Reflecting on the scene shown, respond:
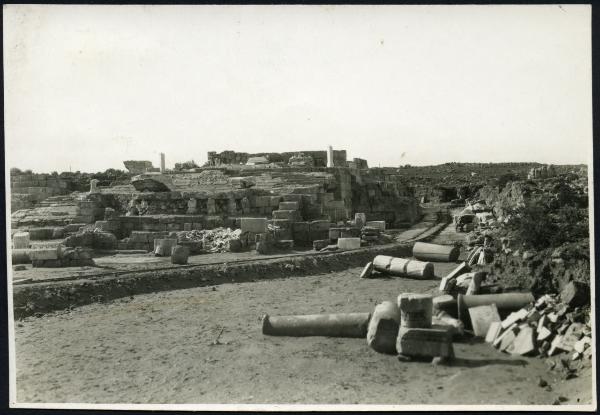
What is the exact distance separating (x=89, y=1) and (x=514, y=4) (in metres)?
6.33

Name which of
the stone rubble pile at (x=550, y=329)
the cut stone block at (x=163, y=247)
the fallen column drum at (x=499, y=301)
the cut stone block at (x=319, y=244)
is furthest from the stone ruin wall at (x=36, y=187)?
the stone rubble pile at (x=550, y=329)

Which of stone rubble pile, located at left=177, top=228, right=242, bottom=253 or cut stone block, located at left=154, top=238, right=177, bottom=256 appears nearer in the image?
cut stone block, located at left=154, top=238, right=177, bottom=256

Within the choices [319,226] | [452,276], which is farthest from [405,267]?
[319,226]

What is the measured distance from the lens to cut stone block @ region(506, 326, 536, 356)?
7.03m

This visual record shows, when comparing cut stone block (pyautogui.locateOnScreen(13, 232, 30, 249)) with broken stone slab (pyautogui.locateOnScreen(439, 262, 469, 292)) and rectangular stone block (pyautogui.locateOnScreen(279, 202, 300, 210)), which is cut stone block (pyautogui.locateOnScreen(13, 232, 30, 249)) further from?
broken stone slab (pyautogui.locateOnScreen(439, 262, 469, 292))

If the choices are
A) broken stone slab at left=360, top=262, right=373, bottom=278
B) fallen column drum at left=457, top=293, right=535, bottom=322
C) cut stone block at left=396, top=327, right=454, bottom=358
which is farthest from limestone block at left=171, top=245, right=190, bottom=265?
cut stone block at left=396, top=327, right=454, bottom=358

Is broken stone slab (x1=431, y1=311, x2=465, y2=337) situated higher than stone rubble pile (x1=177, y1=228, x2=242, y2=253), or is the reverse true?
stone rubble pile (x1=177, y1=228, x2=242, y2=253)

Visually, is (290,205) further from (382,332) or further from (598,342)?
(598,342)

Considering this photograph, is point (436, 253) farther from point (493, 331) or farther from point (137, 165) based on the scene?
point (137, 165)

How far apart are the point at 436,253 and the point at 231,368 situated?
31.5ft

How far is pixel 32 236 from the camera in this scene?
1905 centimetres

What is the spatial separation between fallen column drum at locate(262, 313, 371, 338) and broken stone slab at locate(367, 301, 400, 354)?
444mm

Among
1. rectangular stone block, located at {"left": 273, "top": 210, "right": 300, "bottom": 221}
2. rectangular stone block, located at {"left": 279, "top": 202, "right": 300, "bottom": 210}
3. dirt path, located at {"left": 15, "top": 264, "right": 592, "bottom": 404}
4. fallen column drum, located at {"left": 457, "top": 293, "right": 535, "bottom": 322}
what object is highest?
rectangular stone block, located at {"left": 279, "top": 202, "right": 300, "bottom": 210}

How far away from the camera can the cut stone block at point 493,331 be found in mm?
7664
